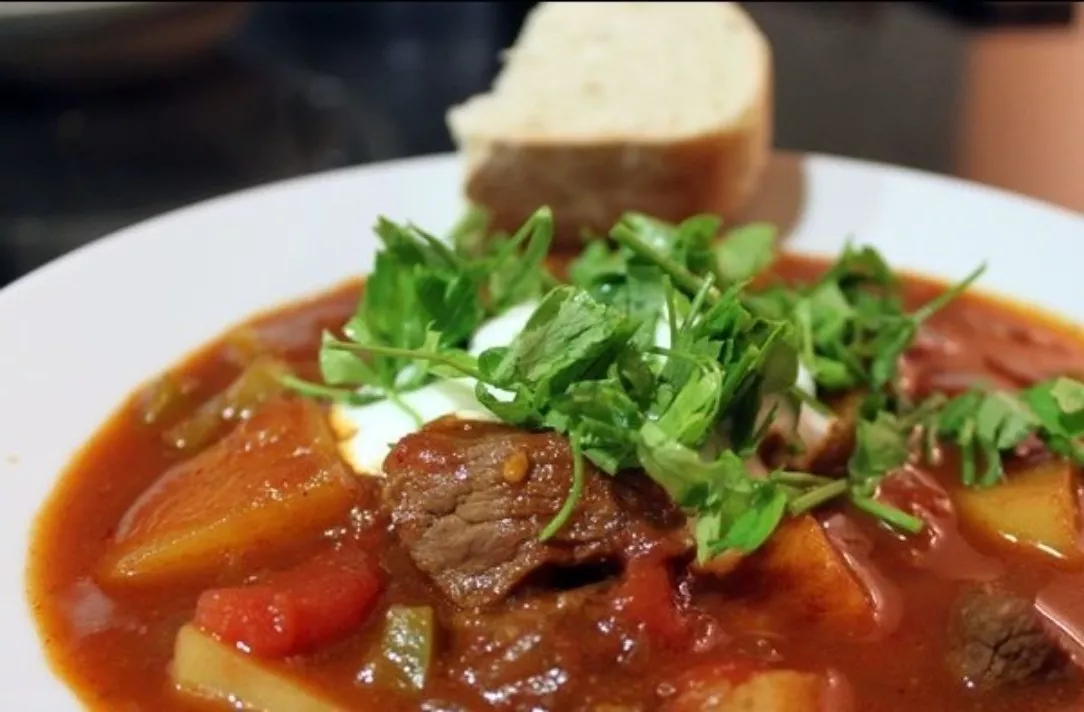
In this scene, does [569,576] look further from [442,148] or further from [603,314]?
[442,148]

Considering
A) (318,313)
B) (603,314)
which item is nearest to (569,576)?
(603,314)

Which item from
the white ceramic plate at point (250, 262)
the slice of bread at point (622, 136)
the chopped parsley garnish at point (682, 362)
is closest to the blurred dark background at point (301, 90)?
the white ceramic plate at point (250, 262)

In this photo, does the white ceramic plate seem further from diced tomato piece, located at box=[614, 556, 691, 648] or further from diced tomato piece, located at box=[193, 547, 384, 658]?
diced tomato piece, located at box=[614, 556, 691, 648]

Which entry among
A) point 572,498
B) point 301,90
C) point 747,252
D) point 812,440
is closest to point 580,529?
point 572,498

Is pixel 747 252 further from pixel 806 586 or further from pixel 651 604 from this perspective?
pixel 651 604

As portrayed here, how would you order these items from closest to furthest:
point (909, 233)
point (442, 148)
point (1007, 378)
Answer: point (1007, 378), point (909, 233), point (442, 148)

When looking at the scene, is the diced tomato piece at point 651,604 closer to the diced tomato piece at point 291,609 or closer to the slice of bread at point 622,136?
the diced tomato piece at point 291,609
